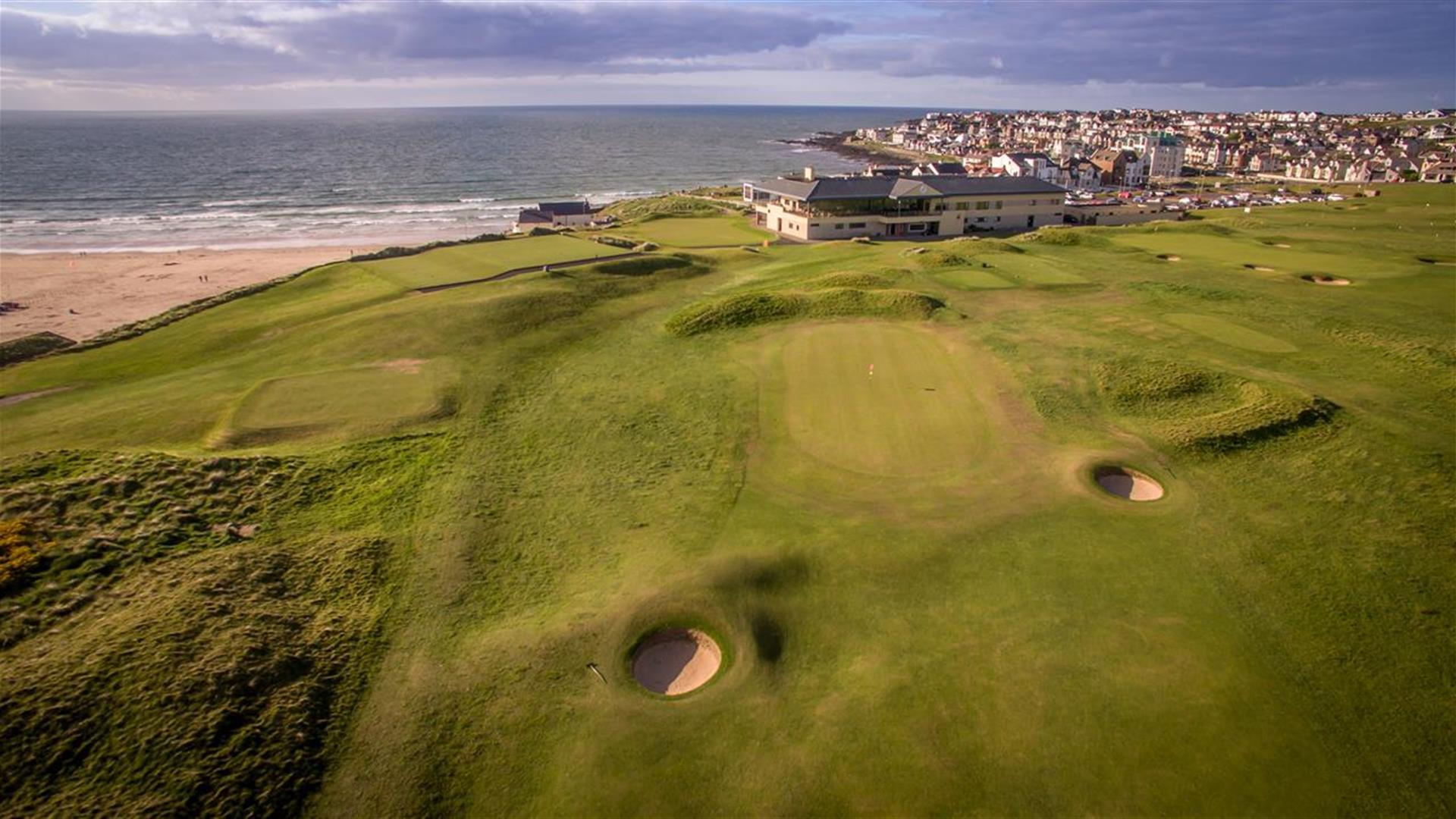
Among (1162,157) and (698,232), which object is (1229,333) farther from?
(1162,157)

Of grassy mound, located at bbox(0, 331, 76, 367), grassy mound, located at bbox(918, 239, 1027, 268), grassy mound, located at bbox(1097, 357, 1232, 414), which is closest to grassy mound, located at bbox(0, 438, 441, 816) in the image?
grassy mound, located at bbox(0, 331, 76, 367)

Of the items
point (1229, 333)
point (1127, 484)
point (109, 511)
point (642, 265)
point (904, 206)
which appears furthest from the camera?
point (904, 206)

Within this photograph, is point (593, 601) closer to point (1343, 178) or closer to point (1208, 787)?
point (1208, 787)

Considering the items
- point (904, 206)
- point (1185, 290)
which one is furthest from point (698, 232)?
point (1185, 290)

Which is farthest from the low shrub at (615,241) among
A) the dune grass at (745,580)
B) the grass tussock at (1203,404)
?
the grass tussock at (1203,404)

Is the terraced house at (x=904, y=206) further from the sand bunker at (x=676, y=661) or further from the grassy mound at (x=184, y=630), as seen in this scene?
the sand bunker at (x=676, y=661)
